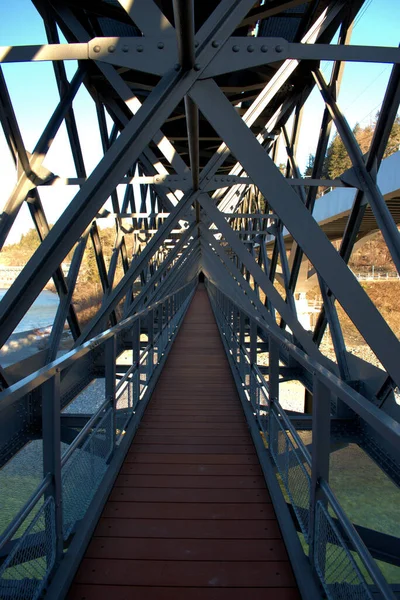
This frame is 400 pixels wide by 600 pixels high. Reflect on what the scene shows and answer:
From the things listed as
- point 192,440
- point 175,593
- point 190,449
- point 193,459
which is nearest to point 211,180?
point 192,440

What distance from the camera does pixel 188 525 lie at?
252cm

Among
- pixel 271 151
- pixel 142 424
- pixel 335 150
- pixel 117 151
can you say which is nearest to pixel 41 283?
pixel 117 151

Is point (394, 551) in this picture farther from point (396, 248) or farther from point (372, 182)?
point (372, 182)

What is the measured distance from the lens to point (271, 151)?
1015 centimetres

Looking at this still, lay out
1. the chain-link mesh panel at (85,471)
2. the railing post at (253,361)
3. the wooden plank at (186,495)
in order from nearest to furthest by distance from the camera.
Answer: the chain-link mesh panel at (85,471)
the wooden plank at (186,495)
the railing post at (253,361)

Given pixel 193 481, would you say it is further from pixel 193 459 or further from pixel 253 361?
pixel 253 361

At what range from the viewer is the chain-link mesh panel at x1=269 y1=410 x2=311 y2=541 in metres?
2.26

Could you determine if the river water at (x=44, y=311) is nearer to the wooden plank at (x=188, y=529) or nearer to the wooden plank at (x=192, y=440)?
the wooden plank at (x=192, y=440)

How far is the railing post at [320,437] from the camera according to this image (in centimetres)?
189

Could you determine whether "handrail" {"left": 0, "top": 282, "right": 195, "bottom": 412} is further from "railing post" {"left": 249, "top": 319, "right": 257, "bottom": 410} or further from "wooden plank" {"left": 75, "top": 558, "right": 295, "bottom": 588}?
"railing post" {"left": 249, "top": 319, "right": 257, "bottom": 410}

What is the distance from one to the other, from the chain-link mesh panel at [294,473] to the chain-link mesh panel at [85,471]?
109 centimetres

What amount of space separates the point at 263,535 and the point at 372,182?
3667 mm

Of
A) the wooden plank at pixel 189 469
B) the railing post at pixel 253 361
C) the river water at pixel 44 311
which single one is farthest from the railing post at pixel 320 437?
the river water at pixel 44 311

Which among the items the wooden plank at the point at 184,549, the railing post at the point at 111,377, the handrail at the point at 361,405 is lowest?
the wooden plank at the point at 184,549
